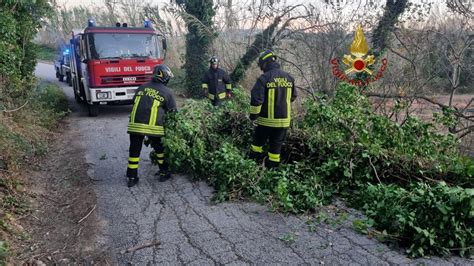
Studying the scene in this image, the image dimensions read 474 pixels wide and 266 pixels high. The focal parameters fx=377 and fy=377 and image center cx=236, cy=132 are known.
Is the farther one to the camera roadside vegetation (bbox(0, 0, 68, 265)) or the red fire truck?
the red fire truck

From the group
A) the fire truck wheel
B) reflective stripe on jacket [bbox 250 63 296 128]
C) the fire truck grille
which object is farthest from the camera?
the fire truck wheel

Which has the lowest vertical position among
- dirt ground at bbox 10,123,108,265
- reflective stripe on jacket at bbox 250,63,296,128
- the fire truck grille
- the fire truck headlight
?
dirt ground at bbox 10,123,108,265

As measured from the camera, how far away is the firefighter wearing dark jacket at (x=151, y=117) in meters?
5.38

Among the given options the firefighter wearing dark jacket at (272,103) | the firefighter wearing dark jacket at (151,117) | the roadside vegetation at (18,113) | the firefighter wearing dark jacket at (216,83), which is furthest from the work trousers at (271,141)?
the firefighter wearing dark jacket at (216,83)

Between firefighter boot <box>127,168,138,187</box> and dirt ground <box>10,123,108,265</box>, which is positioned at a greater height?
firefighter boot <box>127,168,138,187</box>

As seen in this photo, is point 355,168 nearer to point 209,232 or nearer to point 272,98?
point 272,98

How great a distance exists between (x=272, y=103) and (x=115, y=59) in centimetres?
664

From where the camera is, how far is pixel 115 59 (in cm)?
1048

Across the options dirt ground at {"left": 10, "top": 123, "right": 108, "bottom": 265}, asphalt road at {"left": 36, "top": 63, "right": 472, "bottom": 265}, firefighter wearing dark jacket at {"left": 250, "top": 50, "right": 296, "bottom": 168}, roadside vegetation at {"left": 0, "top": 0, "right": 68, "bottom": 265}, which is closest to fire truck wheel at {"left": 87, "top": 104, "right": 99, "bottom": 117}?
roadside vegetation at {"left": 0, "top": 0, "right": 68, "bottom": 265}

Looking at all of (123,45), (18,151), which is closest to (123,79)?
(123,45)

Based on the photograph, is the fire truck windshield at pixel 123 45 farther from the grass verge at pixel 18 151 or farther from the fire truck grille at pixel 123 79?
the grass verge at pixel 18 151

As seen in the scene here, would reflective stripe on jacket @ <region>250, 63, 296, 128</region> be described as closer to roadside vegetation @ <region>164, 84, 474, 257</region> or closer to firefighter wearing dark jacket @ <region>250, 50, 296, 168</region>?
firefighter wearing dark jacket @ <region>250, 50, 296, 168</region>

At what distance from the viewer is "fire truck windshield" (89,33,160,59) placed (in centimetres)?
1037

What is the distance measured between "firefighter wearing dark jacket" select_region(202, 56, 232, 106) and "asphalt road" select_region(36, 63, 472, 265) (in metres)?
4.37
